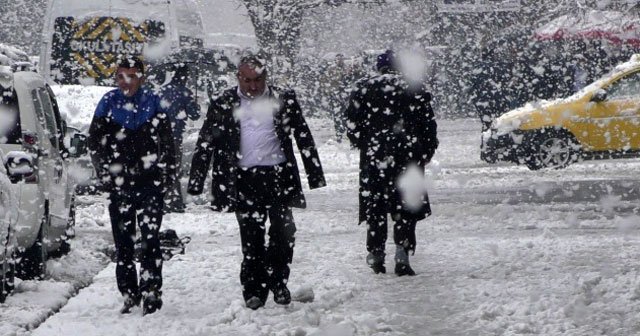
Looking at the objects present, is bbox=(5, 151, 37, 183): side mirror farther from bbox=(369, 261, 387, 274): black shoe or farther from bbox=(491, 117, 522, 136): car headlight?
Result: bbox=(491, 117, 522, 136): car headlight

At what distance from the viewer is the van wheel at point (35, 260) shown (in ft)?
29.9

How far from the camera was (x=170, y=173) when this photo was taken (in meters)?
7.86

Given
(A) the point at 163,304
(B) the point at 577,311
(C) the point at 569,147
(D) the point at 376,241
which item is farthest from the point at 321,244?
(C) the point at 569,147

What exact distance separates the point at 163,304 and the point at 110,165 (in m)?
1.06

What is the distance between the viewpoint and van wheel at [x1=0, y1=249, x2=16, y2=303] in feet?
26.5

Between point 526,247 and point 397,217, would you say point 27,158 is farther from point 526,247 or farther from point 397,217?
point 526,247

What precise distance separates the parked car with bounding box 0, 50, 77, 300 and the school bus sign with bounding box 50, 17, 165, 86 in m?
8.22

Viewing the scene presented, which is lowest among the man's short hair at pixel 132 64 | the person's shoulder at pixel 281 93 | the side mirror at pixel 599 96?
the side mirror at pixel 599 96

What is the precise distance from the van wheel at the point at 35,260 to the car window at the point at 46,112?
0.74 m

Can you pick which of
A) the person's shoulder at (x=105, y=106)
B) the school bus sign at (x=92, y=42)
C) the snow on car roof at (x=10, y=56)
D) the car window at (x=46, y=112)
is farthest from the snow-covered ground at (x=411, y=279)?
the school bus sign at (x=92, y=42)

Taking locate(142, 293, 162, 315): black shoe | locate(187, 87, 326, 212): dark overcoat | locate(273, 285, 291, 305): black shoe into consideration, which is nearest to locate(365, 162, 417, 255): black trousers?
locate(187, 87, 326, 212): dark overcoat

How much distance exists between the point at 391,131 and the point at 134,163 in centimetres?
212

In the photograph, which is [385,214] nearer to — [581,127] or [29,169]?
[29,169]

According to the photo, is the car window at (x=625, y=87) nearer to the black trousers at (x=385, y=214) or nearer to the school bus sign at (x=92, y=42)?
the school bus sign at (x=92, y=42)
